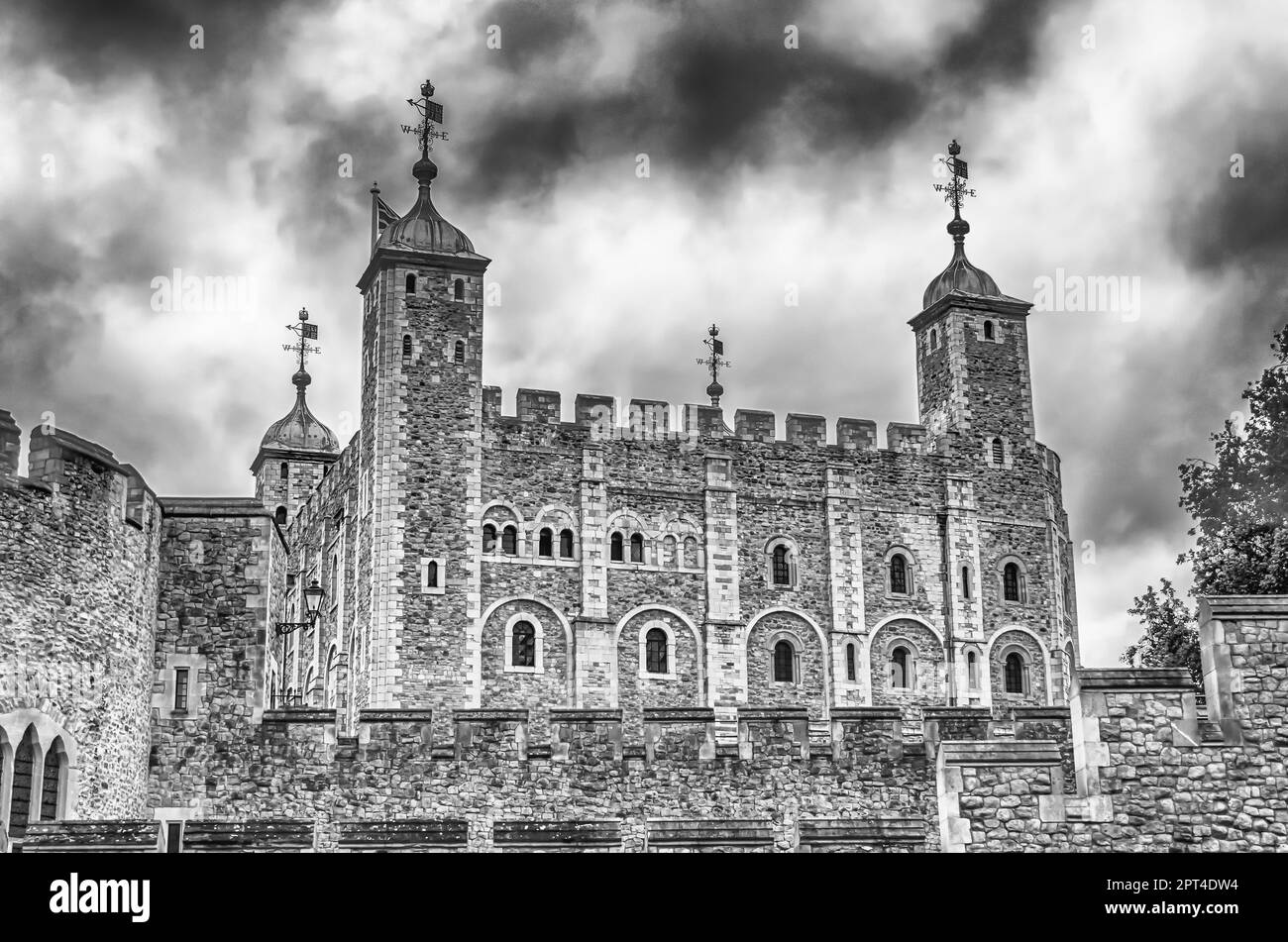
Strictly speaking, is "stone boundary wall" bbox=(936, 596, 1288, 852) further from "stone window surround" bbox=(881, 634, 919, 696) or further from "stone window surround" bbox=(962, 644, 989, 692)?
"stone window surround" bbox=(962, 644, 989, 692)

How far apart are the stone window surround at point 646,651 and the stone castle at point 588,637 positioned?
6cm

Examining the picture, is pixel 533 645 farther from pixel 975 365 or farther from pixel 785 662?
pixel 975 365

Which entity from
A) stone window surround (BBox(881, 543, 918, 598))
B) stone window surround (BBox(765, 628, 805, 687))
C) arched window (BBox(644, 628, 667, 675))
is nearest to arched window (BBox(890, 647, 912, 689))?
stone window surround (BBox(881, 543, 918, 598))

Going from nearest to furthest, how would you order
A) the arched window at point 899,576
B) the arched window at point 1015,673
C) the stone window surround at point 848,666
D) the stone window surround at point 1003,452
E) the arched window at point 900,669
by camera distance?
the stone window surround at point 848,666 < the arched window at point 900,669 < the arched window at point 1015,673 < the arched window at point 899,576 < the stone window surround at point 1003,452

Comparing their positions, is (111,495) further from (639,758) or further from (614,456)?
(614,456)

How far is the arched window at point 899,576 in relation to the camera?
5244 centimetres

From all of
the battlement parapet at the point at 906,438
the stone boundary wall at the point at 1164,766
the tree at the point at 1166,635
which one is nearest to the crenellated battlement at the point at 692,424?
the battlement parapet at the point at 906,438

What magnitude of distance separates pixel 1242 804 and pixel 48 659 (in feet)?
35.9

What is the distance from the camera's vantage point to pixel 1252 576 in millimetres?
29875

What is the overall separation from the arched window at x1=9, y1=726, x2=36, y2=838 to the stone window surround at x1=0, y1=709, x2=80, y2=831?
0.03m

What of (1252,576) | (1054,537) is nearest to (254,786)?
(1252,576)

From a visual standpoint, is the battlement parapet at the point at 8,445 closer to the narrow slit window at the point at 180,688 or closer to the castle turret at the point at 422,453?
the narrow slit window at the point at 180,688

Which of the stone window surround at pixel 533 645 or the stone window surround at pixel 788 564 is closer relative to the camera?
the stone window surround at pixel 533 645

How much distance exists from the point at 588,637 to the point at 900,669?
340 inches
